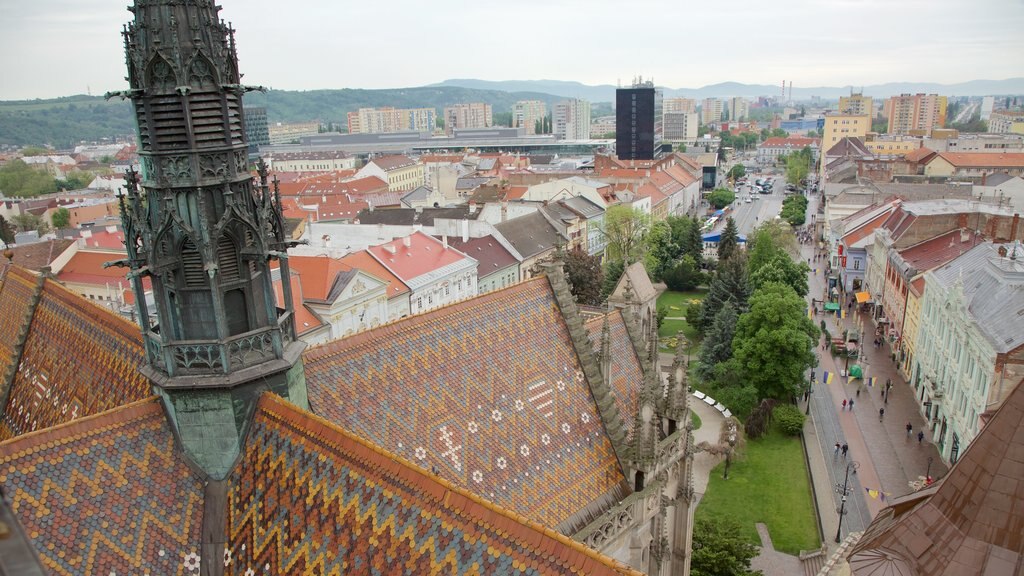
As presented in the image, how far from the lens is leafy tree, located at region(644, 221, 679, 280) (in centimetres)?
9294

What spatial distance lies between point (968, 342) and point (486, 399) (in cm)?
3820

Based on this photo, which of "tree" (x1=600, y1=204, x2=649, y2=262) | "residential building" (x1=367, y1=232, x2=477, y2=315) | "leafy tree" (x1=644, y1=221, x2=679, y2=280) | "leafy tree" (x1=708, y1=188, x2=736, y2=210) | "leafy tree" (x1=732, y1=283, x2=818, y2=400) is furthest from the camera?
"leafy tree" (x1=708, y1=188, x2=736, y2=210)

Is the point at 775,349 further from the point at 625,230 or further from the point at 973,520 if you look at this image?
the point at 625,230

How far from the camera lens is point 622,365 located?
2650 cm

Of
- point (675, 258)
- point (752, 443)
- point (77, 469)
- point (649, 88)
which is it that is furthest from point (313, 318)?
point (649, 88)

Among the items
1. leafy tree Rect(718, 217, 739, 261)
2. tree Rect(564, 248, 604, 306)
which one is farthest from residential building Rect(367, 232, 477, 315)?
leafy tree Rect(718, 217, 739, 261)

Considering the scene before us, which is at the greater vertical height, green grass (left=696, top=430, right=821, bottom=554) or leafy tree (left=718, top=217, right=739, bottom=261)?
leafy tree (left=718, top=217, right=739, bottom=261)

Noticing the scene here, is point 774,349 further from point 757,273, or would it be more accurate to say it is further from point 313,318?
point 313,318

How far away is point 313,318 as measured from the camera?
54.1 metres

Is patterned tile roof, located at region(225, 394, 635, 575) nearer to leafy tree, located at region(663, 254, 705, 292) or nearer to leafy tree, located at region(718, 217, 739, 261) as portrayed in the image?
leafy tree, located at region(663, 254, 705, 292)

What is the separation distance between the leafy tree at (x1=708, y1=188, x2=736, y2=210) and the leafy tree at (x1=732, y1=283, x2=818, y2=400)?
104613mm

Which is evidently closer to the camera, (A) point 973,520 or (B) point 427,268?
Result: (A) point 973,520

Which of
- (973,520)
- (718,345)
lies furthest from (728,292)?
(973,520)

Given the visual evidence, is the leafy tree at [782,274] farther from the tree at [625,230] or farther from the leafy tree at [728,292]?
the tree at [625,230]
